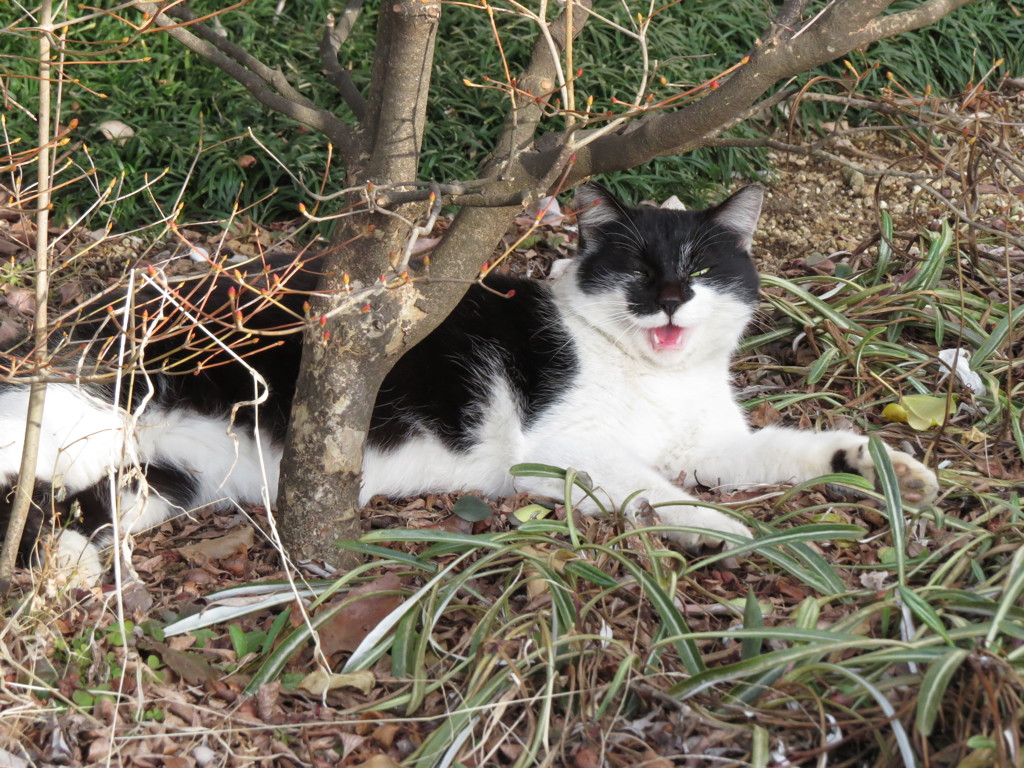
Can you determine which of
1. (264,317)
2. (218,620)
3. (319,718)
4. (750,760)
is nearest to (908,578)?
(750,760)

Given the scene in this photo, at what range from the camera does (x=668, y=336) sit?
298cm

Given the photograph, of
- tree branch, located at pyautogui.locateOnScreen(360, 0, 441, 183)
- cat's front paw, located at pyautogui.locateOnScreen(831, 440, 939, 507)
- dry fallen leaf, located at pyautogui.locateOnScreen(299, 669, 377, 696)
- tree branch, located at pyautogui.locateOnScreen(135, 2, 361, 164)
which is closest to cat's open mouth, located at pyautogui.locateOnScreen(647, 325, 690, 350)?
cat's front paw, located at pyautogui.locateOnScreen(831, 440, 939, 507)

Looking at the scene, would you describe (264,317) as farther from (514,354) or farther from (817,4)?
(817,4)

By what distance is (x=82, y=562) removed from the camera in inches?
94.3

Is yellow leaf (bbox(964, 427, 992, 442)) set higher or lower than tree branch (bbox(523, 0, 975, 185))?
lower

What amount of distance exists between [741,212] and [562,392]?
0.83 m

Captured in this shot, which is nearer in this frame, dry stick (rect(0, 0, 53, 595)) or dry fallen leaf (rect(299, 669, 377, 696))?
dry stick (rect(0, 0, 53, 595))

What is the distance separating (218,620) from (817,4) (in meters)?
3.83

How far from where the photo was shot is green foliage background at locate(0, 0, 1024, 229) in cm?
424

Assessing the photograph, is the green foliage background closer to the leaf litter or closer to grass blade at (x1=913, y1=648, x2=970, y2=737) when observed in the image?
the leaf litter

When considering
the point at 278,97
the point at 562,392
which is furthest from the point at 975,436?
the point at 278,97

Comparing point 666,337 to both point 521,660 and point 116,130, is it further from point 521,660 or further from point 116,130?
point 116,130

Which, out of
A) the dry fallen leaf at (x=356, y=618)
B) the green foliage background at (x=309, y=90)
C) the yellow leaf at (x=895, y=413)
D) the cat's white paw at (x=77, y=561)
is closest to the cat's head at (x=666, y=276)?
the yellow leaf at (x=895, y=413)

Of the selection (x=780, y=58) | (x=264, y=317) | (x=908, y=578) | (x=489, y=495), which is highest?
(x=780, y=58)
